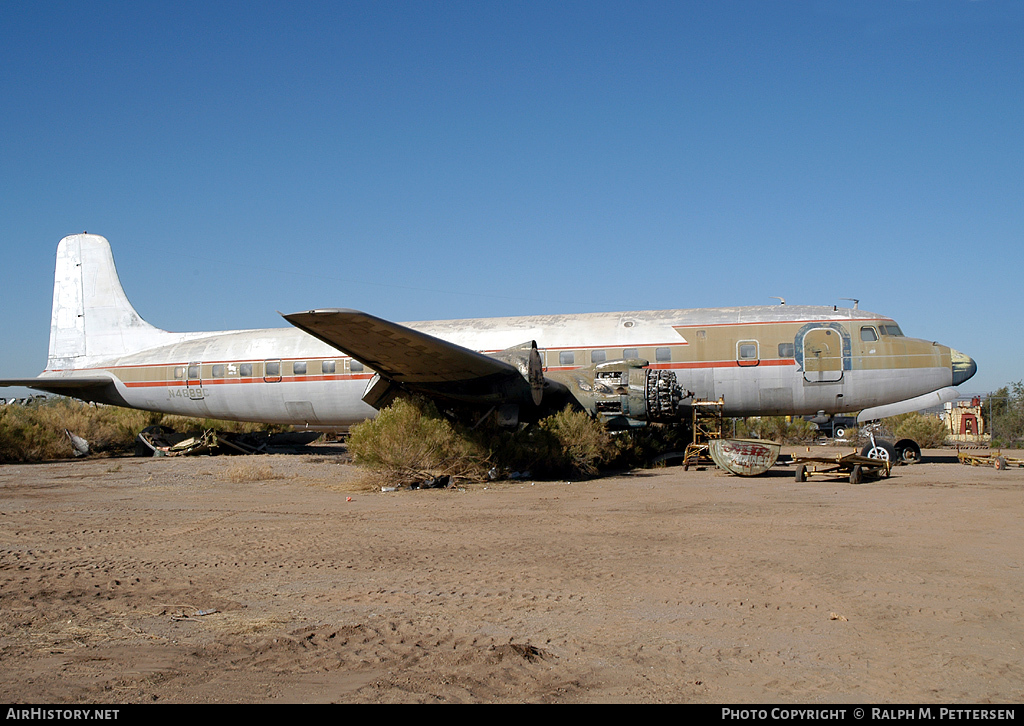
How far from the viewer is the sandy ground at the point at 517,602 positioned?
3.60 meters

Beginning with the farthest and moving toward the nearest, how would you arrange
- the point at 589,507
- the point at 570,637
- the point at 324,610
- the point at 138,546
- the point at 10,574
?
1. the point at 589,507
2. the point at 138,546
3. the point at 10,574
4. the point at 324,610
5. the point at 570,637

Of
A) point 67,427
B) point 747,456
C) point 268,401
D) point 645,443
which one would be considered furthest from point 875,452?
point 67,427

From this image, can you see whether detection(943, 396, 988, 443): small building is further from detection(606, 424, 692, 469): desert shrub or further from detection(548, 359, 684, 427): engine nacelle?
detection(548, 359, 684, 427): engine nacelle

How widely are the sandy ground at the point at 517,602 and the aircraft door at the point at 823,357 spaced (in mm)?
6587

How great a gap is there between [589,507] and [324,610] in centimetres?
562

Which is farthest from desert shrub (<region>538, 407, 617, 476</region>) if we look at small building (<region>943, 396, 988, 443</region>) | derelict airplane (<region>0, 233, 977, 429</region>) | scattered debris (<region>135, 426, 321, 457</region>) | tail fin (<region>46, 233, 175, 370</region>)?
small building (<region>943, 396, 988, 443</region>)

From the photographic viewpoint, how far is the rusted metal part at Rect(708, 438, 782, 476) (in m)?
14.0

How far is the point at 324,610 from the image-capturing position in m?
4.89

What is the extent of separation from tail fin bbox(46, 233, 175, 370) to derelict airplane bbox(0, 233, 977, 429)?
0.04m

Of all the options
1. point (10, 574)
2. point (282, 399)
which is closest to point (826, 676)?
point (10, 574)

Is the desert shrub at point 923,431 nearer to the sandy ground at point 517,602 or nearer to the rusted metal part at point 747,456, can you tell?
the rusted metal part at point 747,456

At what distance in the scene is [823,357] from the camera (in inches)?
655

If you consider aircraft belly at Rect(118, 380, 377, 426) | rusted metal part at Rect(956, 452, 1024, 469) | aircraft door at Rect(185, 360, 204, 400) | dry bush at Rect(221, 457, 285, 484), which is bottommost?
dry bush at Rect(221, 457, 285, 484)
